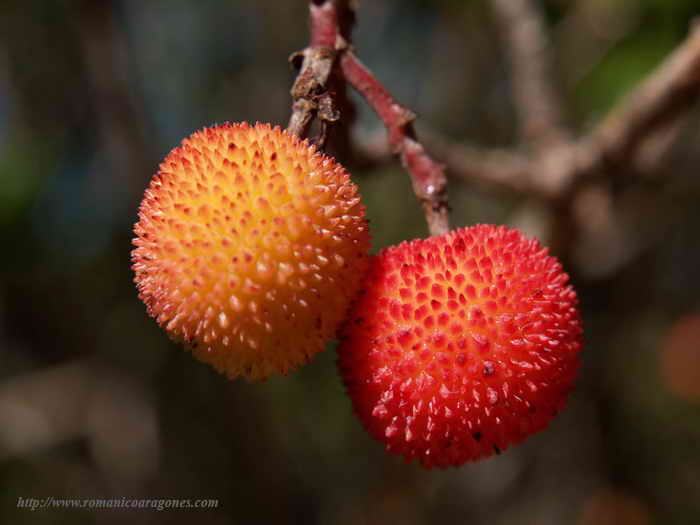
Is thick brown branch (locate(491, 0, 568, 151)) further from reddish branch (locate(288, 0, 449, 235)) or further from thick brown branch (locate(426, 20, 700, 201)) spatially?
reddish branch (locate(288, 0, 449, 235))

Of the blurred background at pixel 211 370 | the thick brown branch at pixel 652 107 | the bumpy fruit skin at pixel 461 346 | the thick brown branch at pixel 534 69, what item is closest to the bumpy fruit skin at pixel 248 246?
the bumpy fruit skin at pixel 461 346

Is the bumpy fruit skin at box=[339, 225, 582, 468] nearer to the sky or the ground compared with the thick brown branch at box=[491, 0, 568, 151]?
nearer to the ground

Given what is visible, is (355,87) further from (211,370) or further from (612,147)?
(211,370)

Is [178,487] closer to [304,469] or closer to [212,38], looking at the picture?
[304,469]

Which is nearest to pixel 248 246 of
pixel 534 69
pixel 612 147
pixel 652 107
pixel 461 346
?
pixel 461 346

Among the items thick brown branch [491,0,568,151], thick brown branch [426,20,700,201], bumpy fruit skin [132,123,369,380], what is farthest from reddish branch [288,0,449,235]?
thick brown branch [491,0,568,151]

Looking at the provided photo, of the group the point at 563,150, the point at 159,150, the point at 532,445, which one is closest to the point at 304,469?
the point at 532,445
